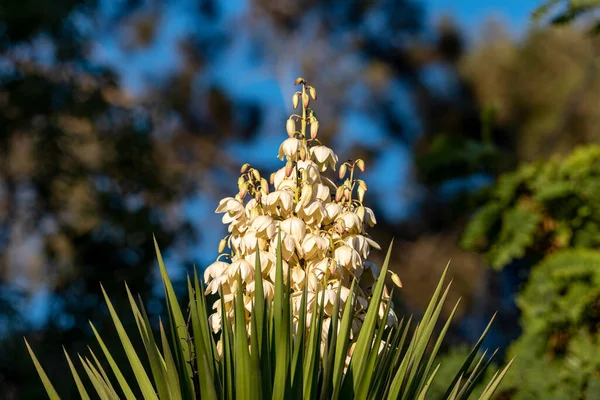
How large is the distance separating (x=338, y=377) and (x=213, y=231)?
9040 millimetres

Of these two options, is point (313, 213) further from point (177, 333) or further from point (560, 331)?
point (560, 331)

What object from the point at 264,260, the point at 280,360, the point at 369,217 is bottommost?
the point at 280,360

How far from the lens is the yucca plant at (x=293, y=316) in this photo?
1469 millimetres

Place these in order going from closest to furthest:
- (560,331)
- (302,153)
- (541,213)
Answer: (302,153), (560,331), (541,213)

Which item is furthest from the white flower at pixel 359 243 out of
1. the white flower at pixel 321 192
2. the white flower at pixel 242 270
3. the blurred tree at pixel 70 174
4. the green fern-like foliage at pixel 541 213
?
the blurred tree at pixel 70 174

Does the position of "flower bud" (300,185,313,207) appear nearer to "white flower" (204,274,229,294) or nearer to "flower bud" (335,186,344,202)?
"flower bud" (335,186,344,202)

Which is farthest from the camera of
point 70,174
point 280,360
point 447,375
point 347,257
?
point 70,174

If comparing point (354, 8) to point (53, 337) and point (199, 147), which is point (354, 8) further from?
point (53, 337)

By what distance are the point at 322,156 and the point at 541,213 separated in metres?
2.55

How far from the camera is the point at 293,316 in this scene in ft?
5.32

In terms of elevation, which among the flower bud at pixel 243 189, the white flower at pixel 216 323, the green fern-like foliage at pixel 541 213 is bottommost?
the white flower at pixel 216 323

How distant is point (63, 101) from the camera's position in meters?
7.81

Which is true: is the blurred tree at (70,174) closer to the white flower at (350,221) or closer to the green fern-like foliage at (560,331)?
the green fern-like foliage at (560,331)

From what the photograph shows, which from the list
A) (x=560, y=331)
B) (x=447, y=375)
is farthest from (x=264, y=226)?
(x=560, y=331)
